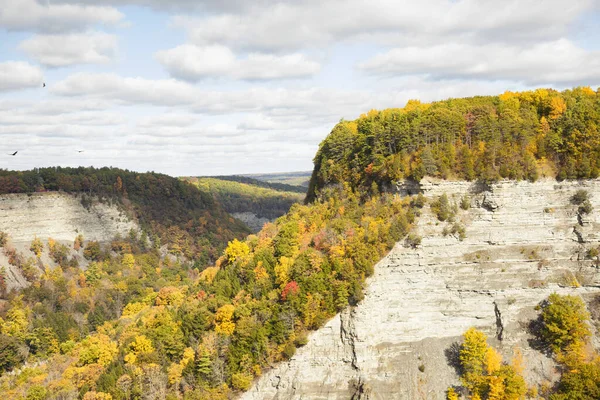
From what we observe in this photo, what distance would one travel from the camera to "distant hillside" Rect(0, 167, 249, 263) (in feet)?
387

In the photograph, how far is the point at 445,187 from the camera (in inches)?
1941

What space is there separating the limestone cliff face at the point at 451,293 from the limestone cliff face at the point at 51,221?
78692mm

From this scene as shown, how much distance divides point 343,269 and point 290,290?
568 cm

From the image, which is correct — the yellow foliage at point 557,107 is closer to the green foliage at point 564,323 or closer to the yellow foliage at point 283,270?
the green foliage at point 564,323

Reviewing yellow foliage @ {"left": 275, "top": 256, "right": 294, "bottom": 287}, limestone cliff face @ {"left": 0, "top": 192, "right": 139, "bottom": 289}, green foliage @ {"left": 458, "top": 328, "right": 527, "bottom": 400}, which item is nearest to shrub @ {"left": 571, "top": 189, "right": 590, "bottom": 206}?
green foliage @ {"left": 458, "top": 328, "right": 527, "bottom": 400}

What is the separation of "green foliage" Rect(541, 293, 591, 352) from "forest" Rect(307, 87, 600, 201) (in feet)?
40.2

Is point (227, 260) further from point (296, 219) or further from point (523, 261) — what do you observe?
point (523, 261)

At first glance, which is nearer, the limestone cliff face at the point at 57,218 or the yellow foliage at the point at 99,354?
the yellow foliage at the point at 99,354

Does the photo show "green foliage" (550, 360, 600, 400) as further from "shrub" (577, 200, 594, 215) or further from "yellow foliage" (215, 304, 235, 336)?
"yellow foliage" (215, 304, 235, 336)

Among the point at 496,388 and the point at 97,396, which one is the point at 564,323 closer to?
the point at 496,388

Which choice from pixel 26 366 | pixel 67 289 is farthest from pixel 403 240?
pixel 67 289

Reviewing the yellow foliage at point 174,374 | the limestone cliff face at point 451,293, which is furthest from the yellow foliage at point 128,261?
the limestone cliff face at point 451,293

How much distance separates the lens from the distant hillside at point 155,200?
118 meters

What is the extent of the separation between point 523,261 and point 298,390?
968 inches
